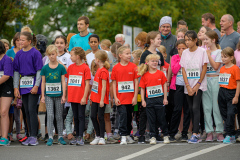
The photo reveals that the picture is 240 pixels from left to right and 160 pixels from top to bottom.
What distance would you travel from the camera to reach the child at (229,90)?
8977mm

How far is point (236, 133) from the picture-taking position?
30.6 feet

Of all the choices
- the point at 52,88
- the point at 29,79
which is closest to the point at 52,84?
the point at 52,88

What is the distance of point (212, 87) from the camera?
9.37 metres

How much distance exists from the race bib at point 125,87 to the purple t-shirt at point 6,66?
2165mm

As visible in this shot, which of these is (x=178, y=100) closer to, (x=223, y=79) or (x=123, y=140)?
(x=223, y=79)

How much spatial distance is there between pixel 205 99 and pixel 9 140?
4.12m

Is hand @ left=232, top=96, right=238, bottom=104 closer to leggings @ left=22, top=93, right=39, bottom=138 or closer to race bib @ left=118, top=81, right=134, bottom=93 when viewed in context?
race bib @ left=118, top=81, right=134, bottom=93


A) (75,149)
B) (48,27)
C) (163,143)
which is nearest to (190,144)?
(163,143)

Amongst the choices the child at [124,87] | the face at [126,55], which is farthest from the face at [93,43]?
the face at [126,55]

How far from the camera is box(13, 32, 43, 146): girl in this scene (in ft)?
30.9

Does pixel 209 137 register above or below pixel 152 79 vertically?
below

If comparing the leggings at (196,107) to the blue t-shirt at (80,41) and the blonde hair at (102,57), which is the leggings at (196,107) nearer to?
the blonde hair at (102,57)

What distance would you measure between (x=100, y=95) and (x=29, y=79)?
1.45 metres

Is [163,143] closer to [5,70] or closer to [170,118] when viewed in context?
[170,118]
